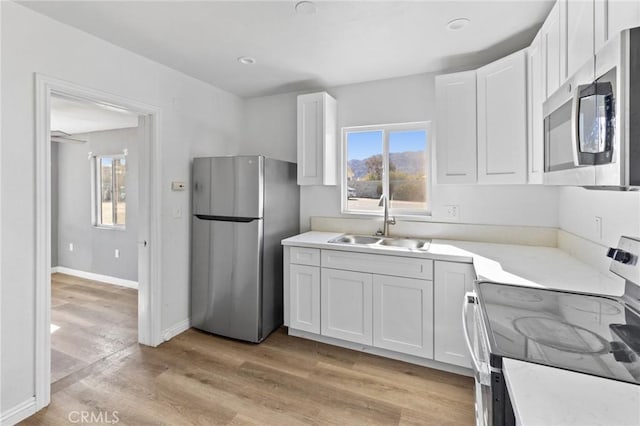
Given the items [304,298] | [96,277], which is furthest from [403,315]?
[96,277]

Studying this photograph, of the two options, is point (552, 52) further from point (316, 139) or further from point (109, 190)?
point (109, 190)

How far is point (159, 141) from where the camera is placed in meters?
2.63

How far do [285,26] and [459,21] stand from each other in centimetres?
113

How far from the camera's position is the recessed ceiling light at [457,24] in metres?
1.95

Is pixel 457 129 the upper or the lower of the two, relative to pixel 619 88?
upper

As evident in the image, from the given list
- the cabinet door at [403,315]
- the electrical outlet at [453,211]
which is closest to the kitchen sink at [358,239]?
the cabinet door at [403,315]

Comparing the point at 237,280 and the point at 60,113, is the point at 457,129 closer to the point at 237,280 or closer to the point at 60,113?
the point at 237,280

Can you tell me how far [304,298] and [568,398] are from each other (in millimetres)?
2152

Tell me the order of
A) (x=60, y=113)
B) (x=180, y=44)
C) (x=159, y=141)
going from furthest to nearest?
(x=60, y=113), (x=159, y=141), (x=180, y=44)

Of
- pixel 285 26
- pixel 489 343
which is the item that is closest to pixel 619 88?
pixel 489 343

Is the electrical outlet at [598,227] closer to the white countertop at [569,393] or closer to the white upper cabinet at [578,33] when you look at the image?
the white countertop at [569,393]

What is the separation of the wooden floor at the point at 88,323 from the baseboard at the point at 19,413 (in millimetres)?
354

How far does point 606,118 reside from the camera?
86cm

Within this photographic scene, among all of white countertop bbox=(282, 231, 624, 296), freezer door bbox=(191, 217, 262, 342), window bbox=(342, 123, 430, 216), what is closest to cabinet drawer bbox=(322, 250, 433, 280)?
white countertop bbox=(282, 231, 624, 296)
